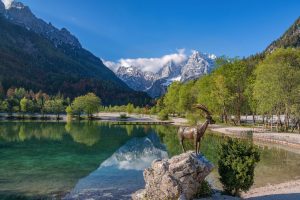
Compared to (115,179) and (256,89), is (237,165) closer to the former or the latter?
(115,179)

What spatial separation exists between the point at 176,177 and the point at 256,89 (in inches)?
2470

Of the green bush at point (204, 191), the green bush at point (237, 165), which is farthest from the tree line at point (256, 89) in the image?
the green bush at point (204, 191)

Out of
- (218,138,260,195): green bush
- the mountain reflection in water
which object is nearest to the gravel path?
(218,138,260,195): green bush

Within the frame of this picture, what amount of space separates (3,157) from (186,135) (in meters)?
30.2

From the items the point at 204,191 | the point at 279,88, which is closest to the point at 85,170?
the point at 204,191

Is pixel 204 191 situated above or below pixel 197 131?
below

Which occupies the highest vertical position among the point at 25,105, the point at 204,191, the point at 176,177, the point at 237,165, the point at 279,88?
the point at 279,88

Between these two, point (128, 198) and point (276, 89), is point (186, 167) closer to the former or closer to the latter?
point (128, 198)

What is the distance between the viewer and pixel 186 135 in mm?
24891

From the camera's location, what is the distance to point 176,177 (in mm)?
19125

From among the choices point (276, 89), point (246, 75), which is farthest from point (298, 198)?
point (246, 75)

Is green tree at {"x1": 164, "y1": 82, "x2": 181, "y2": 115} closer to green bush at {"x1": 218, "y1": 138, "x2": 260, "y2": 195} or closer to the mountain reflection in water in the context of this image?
the mountain reflection in water

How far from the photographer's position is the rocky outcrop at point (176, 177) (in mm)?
18953

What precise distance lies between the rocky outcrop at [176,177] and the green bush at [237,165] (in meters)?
1.90
